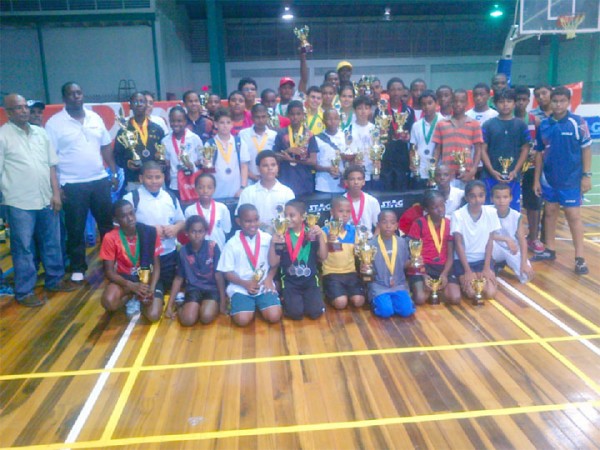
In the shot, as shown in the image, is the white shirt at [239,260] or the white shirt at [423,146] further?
the white shirt at [423,146]

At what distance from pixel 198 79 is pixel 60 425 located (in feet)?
72.7

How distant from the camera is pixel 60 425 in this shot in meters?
3.34

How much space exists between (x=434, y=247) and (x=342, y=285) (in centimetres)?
105

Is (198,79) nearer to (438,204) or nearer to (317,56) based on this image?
(317,56)

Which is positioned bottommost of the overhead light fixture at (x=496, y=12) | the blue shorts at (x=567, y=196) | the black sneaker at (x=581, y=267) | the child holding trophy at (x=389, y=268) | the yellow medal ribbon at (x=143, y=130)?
the black sneaker at (x=581, y=267)

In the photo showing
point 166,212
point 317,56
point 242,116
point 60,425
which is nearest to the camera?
point 60,425

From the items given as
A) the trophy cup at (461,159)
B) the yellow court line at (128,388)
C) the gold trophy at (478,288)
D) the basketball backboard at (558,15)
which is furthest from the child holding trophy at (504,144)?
the basketball backboard at (558,15)

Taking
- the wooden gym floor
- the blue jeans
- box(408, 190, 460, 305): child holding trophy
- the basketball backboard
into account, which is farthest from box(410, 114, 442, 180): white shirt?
the basketball backboard

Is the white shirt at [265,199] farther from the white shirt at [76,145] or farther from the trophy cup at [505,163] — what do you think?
the trophy cup at [505,163]

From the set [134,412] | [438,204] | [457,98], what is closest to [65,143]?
[134,412]

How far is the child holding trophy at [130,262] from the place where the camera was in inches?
192

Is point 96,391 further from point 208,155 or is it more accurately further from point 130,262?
point 208,155

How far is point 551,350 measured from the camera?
4.15 metres

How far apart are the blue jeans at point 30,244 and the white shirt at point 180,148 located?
1.34m
